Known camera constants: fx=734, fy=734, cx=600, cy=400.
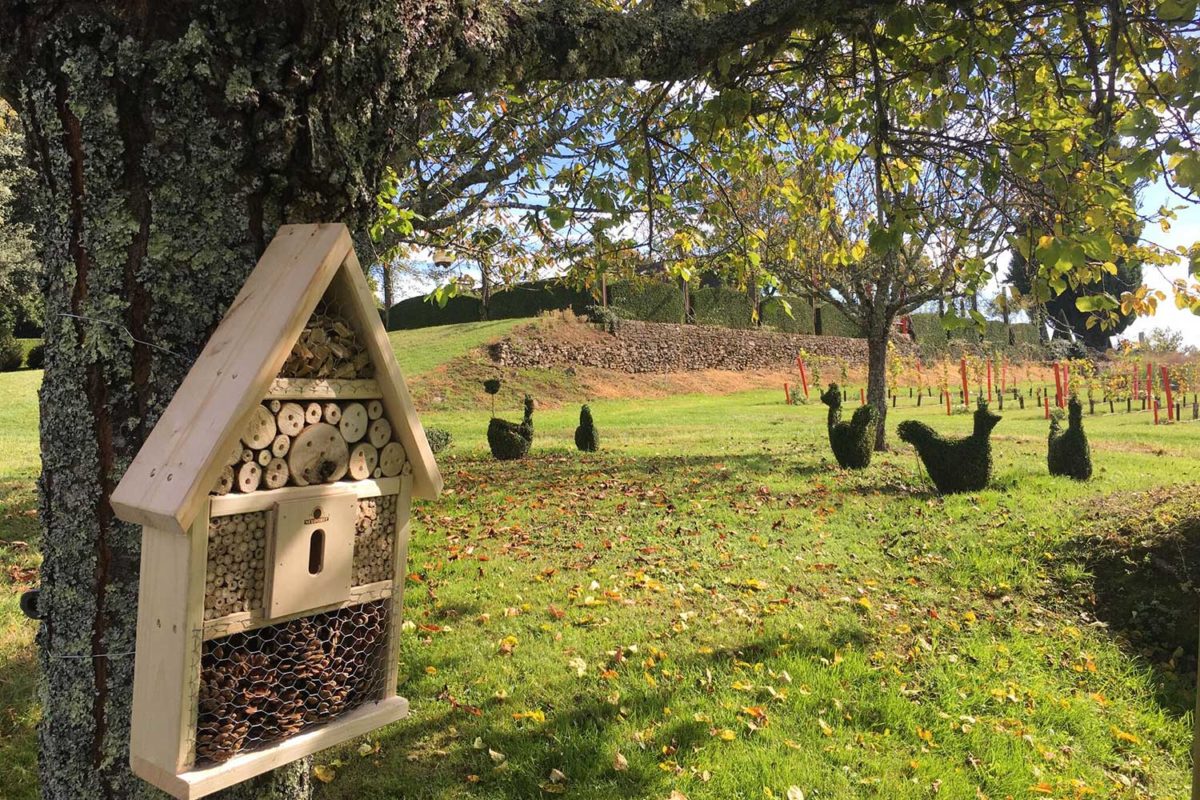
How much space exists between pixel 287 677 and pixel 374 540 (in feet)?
1.15

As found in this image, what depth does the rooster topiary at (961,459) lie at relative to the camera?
8922 millimetres

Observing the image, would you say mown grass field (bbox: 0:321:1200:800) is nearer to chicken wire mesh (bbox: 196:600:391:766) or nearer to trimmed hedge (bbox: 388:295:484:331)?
chicken wire mesh (bbox: 196:600:391:766)

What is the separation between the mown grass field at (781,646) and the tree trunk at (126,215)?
1858 mm

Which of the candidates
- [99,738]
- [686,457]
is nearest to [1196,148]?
[99,738]

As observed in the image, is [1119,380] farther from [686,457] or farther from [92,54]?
[92,54]

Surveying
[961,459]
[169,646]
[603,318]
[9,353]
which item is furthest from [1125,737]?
[9,353]

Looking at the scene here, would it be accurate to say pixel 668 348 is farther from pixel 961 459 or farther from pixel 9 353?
pixel 9 353

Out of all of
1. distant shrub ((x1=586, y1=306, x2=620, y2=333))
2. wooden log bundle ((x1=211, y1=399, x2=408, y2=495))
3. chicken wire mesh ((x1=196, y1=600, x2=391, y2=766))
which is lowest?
chicken wire mesh ((x1=196, y1=600, x2=391, y2=766))

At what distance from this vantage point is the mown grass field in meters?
3.40

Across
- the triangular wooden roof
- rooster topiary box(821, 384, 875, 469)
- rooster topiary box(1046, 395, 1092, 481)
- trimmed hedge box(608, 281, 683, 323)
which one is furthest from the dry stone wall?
the triangular wooden roof

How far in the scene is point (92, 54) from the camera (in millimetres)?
1611

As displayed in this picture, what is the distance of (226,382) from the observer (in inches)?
58.3

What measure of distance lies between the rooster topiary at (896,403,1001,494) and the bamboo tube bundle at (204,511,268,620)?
897cm

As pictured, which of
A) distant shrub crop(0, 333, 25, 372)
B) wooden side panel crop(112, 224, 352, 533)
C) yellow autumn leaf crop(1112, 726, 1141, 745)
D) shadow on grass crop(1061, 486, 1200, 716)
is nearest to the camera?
wooden side panel crop(112, 224, 352, 533)
